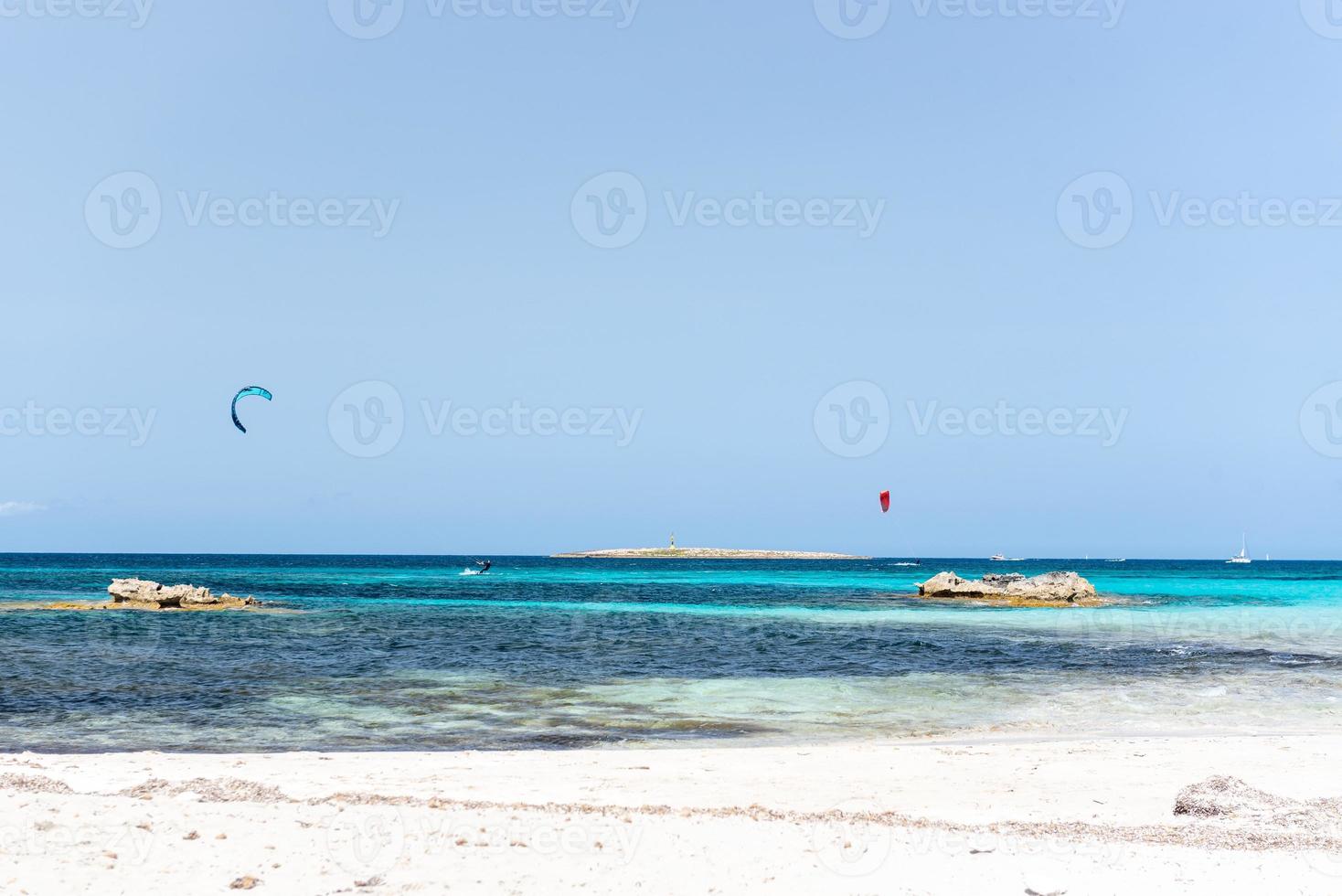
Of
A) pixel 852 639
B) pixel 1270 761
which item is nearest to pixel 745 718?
pixel 1270 761

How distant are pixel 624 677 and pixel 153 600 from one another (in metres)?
31.5

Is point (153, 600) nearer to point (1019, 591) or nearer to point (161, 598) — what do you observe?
A: point (161, 598)

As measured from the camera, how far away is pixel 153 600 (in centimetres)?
4475

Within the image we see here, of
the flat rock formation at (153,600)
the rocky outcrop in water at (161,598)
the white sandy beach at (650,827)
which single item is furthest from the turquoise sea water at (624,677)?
the rocky outcrop in water at (161,598)

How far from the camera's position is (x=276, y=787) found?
10.5 metres

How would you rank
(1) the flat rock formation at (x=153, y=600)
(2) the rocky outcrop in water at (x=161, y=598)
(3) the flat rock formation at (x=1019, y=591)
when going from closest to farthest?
1. (1) the flat rock formation at (x=153, y=600)
2. (2) the rocky outcrop in water at (x=161, y=598)
3. (3) the flat rock formation at (x=1019, y=591)

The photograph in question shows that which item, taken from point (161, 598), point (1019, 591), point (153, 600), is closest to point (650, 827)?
point (161, 598)

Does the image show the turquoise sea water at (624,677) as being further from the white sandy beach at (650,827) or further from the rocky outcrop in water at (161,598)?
the rocky outcrop in water at (161,598)

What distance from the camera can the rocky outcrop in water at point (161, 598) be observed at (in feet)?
146

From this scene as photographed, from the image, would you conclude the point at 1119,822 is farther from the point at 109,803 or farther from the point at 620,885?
the point at 109,803

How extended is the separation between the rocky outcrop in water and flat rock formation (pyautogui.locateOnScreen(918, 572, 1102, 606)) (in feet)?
132

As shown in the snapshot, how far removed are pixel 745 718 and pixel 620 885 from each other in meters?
9.83

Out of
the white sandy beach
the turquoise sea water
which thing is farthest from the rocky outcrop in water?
the white sandy beach

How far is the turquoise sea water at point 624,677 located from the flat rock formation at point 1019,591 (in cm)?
1202
